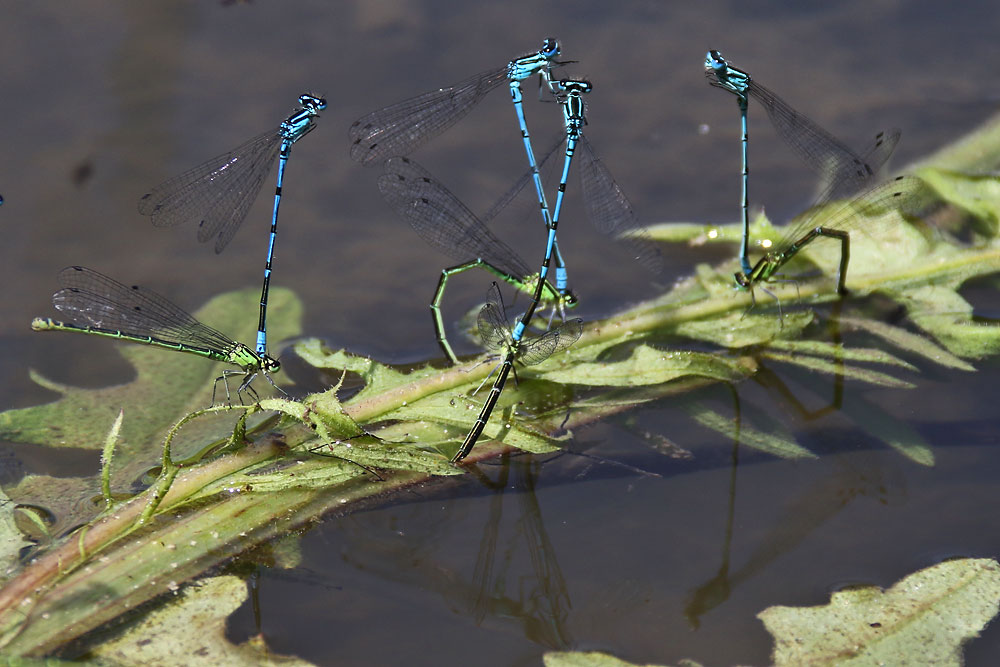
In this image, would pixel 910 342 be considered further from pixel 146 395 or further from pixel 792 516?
pixel 146 395

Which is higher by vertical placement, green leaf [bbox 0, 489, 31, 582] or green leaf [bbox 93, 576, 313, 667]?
green leaf [bbox 0, 489, 31, 582]

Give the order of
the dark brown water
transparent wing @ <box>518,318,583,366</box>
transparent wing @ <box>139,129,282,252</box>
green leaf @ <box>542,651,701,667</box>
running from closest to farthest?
green leaf @ <box>542,651,701,667</box> → the dark brown water → transparent wing @ <box>518,318,583,366</box> → transparent wing @ <box>139,129,282,252</box>

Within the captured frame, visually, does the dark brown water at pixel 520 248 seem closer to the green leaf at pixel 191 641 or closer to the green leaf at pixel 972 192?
the green leaf at pixel 191 641

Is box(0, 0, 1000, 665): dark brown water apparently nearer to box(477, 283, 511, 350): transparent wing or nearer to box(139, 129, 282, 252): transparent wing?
box(139, 129, 282, 252): transparent wing

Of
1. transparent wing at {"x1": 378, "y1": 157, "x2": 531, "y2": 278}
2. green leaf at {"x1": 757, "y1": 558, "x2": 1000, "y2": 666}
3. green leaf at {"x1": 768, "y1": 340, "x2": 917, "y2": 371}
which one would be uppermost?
transparent wing at {"x1": 378, "y1": 157, "x2": 531, "y2": 278}

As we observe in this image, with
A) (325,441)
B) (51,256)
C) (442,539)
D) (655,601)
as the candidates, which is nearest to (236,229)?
(51,256)

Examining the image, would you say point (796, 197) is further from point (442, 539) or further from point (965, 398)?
point (442, 539)

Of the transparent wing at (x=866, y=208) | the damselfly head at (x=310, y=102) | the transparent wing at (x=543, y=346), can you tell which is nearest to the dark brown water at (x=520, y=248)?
the transparent wing at (x=543, y=346)

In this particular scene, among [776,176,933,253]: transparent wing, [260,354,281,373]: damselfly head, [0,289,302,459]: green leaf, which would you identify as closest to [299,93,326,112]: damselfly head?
[0,289,302,459]: green leaf
